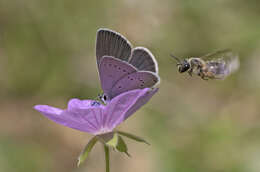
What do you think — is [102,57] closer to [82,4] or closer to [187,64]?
[187,64]

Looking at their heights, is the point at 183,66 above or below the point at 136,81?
above

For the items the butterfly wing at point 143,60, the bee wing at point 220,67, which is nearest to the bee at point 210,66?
the bee wing at point 220,67

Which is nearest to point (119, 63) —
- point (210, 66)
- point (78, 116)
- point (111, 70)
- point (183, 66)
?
point (111, 70)

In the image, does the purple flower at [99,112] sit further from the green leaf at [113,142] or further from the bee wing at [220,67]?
the bee wing at [220,67]

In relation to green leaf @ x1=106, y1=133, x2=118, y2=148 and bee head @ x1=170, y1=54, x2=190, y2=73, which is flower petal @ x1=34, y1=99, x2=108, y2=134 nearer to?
green leaf @ x1=106, y1=133, x2=118, y2=148

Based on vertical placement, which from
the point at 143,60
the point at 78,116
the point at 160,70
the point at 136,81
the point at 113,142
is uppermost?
the point at 160,70

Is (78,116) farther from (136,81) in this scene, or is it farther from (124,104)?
(136,81)
